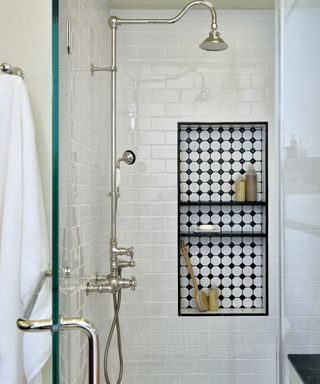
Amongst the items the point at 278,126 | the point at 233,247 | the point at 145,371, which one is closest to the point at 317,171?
the point at 278,126

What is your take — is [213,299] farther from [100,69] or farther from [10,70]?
[10,70]

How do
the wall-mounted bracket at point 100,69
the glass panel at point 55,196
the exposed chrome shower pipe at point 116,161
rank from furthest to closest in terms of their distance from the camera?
the exposed chrome shower pipe at point 116,161 → the wall-mounted bracket at point 100,69 → the glass panel at point 55,196

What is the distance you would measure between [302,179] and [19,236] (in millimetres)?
1043

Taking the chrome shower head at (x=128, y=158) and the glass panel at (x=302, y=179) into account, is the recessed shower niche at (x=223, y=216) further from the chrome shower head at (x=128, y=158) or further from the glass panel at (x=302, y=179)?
the glass panel at (x=302, y=179)

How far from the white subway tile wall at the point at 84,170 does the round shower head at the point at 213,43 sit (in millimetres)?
478

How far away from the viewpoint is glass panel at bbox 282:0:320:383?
4.42ft

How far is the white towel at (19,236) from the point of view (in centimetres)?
84

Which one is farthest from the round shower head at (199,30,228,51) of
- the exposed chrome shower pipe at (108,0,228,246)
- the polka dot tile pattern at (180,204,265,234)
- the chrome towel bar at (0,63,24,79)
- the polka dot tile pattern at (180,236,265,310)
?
the chrome towel bar at (0,63,24,79)

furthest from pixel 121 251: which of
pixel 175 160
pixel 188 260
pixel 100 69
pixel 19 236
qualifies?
pixel 19 236

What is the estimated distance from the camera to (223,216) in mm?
1985

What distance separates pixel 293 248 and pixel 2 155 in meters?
1.13

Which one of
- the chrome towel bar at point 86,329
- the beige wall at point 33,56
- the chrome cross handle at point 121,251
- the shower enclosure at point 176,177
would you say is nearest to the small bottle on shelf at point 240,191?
the shower enclosure at point 176,177

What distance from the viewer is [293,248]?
58.1 inches

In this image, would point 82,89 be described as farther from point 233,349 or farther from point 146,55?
point 233,349
